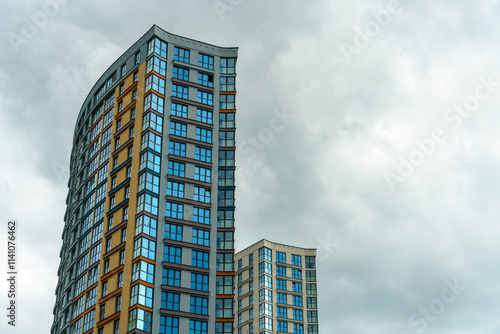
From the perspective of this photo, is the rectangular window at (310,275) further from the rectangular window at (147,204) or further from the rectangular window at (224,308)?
the rectangular window at (147,204)

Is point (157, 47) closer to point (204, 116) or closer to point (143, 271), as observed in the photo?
point (204, 116)

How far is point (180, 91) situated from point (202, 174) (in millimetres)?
14104

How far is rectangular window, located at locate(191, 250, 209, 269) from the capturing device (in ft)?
297

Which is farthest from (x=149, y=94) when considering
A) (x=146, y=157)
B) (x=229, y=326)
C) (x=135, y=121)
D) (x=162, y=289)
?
(x=229, y=326)

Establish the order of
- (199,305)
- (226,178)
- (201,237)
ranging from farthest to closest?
(226,178), (201,237), (199,305)

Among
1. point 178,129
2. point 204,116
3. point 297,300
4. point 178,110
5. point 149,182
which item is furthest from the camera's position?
point 297,300

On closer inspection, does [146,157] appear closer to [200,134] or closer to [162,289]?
[200,134]

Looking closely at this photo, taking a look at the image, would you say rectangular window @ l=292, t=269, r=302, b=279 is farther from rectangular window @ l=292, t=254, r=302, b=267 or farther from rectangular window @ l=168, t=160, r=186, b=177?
rectangular window @ l=168, t=160, r=186, b=177

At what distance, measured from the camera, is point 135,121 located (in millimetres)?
97625

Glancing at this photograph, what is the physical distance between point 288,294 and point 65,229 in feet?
201

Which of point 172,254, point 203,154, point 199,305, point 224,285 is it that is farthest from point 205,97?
point 199,305

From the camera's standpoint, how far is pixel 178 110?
325 feet

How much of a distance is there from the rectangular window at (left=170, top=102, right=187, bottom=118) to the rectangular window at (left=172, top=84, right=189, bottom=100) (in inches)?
63.1

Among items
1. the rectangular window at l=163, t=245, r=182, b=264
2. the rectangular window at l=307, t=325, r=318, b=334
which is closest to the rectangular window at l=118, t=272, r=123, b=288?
the rectangular window at l=163, t=245, r=182, b=264
